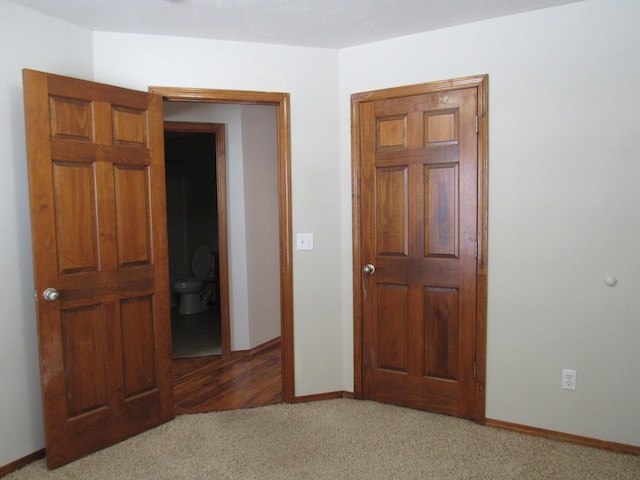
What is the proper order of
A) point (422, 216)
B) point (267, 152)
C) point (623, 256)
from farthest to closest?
point (267, 152) < point (422, 216) < point (623, 256)

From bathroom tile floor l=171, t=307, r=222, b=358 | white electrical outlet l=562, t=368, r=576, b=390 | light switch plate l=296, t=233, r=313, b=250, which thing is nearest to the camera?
white electrical outlet l=562, t=368, r=576, b=390

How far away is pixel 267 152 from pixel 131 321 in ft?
7.19

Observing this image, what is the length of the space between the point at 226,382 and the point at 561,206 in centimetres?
263

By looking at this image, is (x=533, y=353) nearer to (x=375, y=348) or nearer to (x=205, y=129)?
(x=375, y=348)

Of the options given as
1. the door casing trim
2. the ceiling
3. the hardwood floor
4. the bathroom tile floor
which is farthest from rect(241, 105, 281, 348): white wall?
the ceiling

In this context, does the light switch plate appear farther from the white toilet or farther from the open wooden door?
the white toilet

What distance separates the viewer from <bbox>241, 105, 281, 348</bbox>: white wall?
3953 millimetres

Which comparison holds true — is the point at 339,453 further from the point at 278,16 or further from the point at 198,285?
the point at 198,285

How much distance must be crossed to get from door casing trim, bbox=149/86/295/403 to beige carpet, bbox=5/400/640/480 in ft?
1.09

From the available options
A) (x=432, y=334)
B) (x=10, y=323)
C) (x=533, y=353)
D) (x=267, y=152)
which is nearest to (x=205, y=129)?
(x=267, y=152)

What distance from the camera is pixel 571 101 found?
2320 millimetres

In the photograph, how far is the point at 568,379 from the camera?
2.40 metres

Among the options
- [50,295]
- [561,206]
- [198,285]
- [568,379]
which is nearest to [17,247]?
[50,295]

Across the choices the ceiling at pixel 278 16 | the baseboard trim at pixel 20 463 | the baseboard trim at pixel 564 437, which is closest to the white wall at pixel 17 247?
the baseboard trim at pixel 20 463
